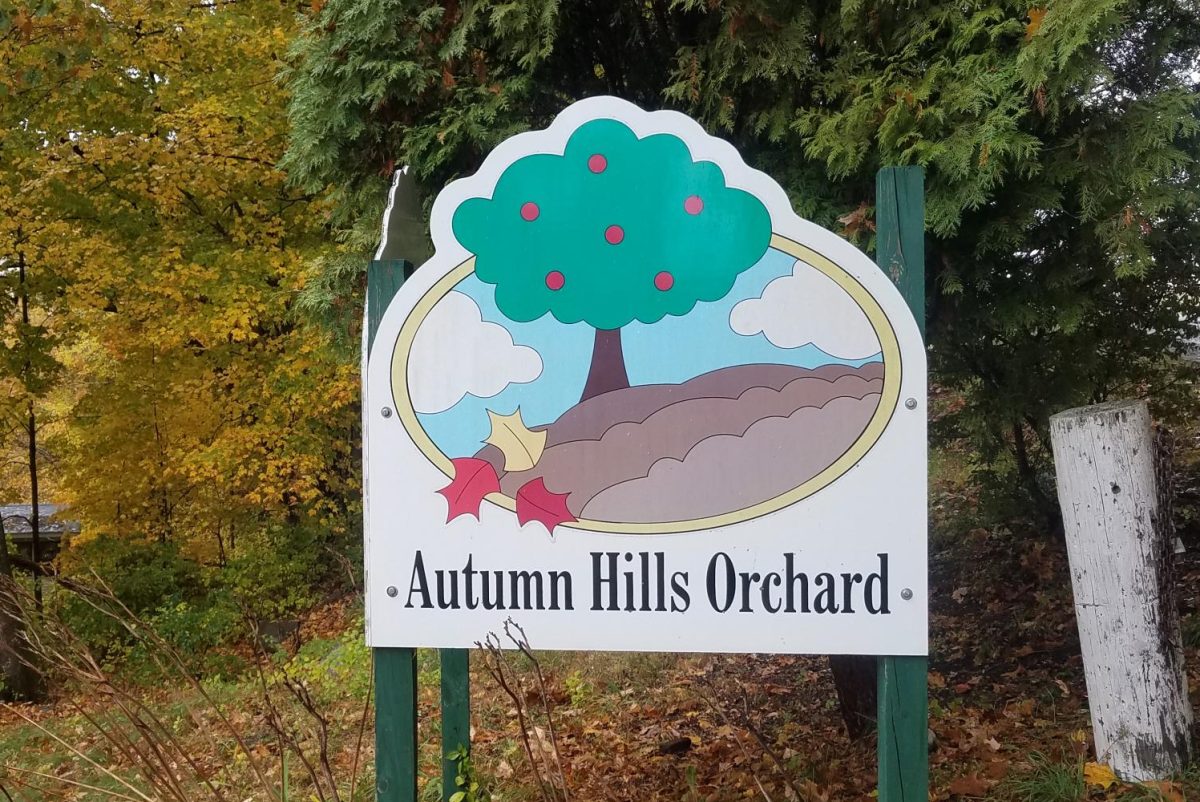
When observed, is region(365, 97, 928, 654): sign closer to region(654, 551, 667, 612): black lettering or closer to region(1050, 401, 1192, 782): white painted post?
region(654, 551, 667, 612): black lettering

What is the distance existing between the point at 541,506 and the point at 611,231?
0.79m

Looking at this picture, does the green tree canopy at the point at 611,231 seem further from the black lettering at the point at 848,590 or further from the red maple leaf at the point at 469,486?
the black lettering at the point at 848,590

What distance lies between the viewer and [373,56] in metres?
3.10

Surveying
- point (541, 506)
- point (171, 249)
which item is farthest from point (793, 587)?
point (171, 249)

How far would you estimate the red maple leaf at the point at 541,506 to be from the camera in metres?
2.22

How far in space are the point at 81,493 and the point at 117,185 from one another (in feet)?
12.6

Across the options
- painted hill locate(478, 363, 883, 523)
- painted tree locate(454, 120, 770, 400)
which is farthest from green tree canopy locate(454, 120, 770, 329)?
painted hill locate(478, 363, 883, 523)

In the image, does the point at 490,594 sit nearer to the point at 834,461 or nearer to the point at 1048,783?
the point at 834,461

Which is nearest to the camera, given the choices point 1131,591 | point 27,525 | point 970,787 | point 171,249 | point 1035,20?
point 1035,20

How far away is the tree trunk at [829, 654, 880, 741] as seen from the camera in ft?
12.2

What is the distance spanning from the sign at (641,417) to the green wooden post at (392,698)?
0.07 meters

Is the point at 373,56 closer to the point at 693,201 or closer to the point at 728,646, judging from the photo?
the point at 693,201

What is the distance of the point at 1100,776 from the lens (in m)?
2.78

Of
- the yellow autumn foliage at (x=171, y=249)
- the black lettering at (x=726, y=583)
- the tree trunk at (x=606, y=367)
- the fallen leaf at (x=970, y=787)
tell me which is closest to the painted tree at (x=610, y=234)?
the tree trunk at (x=606, y=367)
